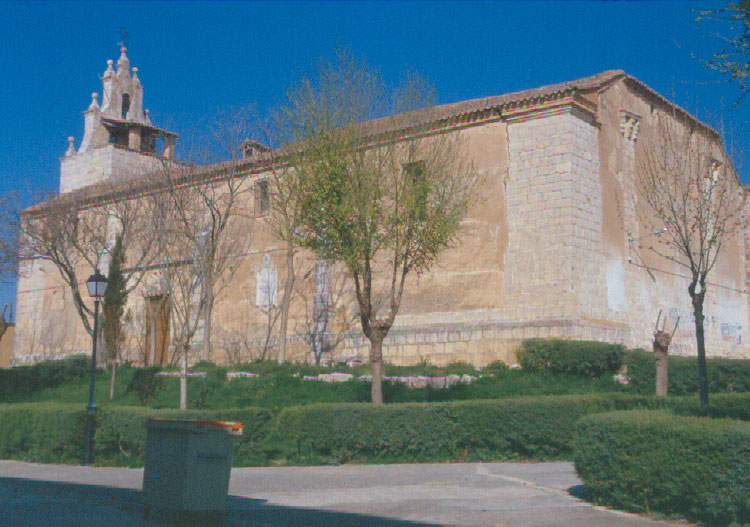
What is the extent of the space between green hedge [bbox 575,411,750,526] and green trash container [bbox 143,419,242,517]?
3766mm

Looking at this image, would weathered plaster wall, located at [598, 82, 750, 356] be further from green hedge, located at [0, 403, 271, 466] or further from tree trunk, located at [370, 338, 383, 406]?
green hedge, located at [0, 403, 271, 466]

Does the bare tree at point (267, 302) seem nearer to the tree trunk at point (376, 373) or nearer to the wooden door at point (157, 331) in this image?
the wooden door at point (157, 331)

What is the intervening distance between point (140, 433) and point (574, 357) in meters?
10.5

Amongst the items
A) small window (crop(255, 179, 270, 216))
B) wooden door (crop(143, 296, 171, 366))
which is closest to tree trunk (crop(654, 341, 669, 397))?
small window (crop(255, 179, 270, 216))

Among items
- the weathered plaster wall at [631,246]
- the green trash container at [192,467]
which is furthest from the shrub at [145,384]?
the green trash container at [192,467]

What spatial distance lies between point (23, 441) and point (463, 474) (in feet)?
27.8

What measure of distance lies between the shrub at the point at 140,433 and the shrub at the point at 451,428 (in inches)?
39.4

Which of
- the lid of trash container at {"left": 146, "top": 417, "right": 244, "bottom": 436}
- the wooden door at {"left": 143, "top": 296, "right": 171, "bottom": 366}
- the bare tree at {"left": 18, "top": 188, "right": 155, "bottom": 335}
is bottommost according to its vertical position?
the lid of trash container at {"left": 146, "top": 417, "right": 244, "bottom": 436}

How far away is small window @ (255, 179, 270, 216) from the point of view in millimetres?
27672

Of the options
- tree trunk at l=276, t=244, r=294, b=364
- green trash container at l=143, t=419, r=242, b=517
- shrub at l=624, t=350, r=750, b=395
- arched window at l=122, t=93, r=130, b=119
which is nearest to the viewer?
green trash container at l=143, t=419, r=242, b=517

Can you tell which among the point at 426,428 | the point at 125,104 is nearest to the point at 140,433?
the point at 426,428

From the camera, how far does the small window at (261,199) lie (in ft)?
90.8

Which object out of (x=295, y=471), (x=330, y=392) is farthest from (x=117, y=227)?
(x=295, y=471)

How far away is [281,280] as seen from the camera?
1094 inches
